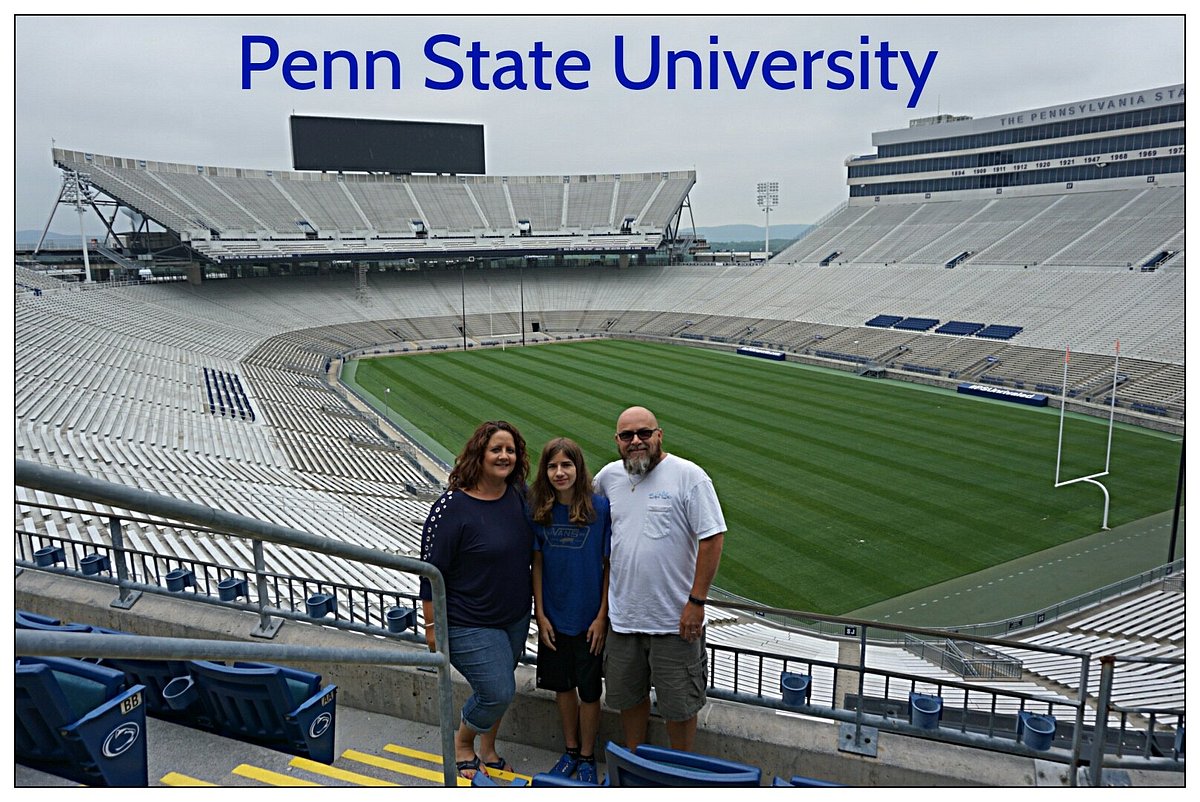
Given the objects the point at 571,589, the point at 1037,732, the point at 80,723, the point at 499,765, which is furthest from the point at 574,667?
the point at 1037,732

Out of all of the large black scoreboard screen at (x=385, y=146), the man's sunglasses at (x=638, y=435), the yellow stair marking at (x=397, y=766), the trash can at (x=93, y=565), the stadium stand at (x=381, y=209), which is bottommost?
the yellow stair marking at (x=397, y=766)

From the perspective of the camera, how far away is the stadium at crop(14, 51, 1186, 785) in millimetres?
4160

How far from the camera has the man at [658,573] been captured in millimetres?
3980

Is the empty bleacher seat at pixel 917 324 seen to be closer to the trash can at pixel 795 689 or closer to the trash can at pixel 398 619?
the trash can at pixel 795 689

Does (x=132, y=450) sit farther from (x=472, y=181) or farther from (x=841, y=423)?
(x=472, y=181)

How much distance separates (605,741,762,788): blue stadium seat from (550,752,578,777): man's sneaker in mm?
923

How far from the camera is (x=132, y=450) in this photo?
1803 cm

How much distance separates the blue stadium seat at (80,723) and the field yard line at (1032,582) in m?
12.1

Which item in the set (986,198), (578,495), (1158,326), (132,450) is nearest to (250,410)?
(132,450)

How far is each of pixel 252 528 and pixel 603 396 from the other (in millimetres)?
29981

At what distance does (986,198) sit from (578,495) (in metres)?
62.4

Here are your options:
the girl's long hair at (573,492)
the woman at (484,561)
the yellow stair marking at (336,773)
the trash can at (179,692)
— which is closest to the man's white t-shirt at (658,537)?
the girl's long hair at (573,492)

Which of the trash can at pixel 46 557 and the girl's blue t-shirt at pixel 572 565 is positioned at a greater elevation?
the girl's blue t-shirt at pixel 572 565

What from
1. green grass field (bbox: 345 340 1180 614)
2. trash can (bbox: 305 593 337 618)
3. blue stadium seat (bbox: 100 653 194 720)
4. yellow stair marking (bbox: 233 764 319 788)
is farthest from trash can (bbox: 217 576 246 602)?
green grass field (bbox: 345 340 1180 614)
